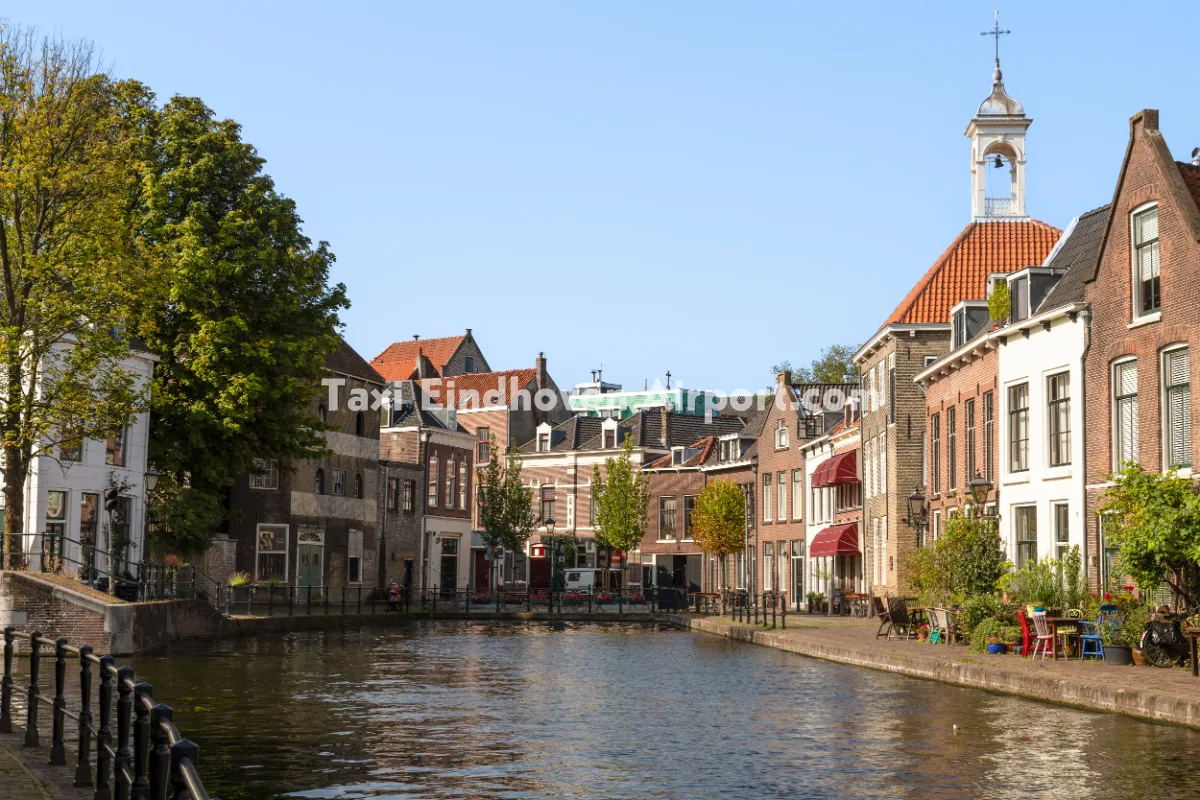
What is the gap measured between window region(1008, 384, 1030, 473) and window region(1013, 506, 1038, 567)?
3.14 ft

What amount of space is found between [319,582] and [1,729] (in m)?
46.5

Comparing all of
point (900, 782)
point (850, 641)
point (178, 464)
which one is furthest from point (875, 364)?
point (900, 782)

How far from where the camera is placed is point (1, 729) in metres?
14.0

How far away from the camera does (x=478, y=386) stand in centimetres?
9462

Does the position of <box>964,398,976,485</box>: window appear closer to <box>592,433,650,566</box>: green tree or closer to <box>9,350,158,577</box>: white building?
<box>9,350,158,577</box>: white building

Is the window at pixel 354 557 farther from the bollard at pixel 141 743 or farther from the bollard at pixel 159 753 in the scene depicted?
the bollard at pixel 159 753

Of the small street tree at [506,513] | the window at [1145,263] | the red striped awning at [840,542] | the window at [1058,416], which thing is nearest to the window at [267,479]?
the red striped awning at [840,542]

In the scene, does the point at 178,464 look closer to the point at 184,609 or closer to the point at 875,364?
the point at 184,609

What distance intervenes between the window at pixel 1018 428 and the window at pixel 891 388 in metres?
10.4

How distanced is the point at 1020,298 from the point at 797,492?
29.3 m

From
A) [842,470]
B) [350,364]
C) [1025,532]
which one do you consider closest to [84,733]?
[1025,532]

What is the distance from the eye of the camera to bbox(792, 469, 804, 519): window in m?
63.5

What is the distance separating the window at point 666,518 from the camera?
83688mm

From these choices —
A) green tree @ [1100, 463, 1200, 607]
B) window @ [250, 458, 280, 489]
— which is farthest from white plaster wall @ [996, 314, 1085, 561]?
window @ [250, 458, 280, 489]
